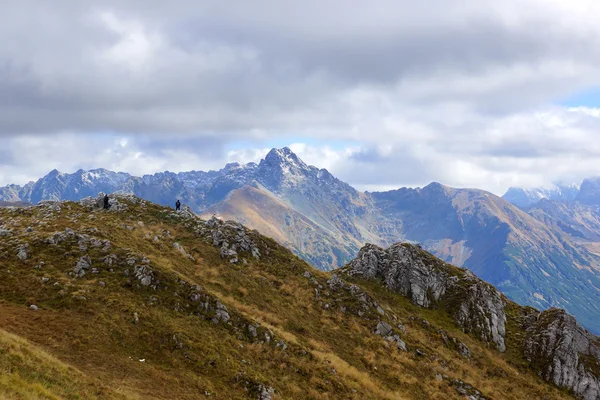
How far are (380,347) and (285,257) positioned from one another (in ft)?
83.4

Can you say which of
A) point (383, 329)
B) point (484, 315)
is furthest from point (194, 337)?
point (484, 315)

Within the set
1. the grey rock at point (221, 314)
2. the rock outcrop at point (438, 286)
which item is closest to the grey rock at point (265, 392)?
the grey rock at point (221, 314)

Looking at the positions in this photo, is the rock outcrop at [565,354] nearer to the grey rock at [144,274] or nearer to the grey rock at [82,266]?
the grey rock at [144,274]

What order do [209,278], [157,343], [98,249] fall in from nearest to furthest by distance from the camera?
[157,343] < [98,249] < [209,278]

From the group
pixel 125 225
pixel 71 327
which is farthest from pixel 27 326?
pixel 125 225

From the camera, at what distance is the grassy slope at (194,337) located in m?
29.6

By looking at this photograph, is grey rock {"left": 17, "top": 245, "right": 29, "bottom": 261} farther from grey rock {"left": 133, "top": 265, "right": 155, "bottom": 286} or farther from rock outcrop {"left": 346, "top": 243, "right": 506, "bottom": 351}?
rock outcrop {"left": 346, "top": 243, "right": 506, "bottom": 351}

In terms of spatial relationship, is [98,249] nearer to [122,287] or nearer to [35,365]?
[122,287]

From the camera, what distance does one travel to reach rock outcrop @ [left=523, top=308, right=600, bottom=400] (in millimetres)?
55541

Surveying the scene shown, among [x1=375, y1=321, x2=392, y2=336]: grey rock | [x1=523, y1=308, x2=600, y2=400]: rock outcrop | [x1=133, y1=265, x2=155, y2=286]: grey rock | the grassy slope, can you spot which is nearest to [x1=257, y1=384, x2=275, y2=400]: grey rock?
the grassy slope

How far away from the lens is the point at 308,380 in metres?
36.6

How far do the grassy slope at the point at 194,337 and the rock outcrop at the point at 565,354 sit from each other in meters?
2.88

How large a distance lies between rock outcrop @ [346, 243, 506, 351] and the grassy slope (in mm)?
3353

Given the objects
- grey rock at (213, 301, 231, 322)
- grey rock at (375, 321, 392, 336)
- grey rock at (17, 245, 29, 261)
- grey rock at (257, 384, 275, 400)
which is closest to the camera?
grey rock at (257, 384, 275, 400)
